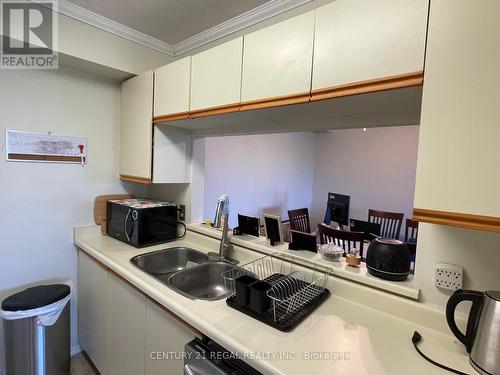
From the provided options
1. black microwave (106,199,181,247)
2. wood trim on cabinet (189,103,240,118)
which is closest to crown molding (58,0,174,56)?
wood trim on cabinet (189,103,240,118)

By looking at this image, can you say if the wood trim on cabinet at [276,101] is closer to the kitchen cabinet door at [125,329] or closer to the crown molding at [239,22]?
the crown molding at [239,22]

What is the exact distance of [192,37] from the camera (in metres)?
1.95

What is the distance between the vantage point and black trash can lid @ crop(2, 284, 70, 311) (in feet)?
4.82

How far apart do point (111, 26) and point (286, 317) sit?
6.86ft

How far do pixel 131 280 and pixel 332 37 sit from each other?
1461 millimetres

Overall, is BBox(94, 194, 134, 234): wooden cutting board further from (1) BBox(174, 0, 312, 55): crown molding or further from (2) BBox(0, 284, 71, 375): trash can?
(1) BBox(174, 0, 312, 55): crown molding

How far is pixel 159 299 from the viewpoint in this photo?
1.18 meters

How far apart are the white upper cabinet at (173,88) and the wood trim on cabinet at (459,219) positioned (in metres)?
1.30

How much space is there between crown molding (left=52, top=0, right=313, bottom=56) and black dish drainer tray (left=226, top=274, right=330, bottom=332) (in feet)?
4.99

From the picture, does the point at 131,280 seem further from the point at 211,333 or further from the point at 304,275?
the point at 304,275

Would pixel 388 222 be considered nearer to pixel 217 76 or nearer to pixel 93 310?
pixel 217 76

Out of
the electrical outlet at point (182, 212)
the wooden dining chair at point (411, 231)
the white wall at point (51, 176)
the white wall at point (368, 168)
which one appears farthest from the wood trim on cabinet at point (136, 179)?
the white wall at point (368, 168)

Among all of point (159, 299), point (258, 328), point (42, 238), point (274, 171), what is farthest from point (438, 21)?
point (274, 171)

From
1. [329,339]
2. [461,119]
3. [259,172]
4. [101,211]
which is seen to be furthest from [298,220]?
[461,119]
